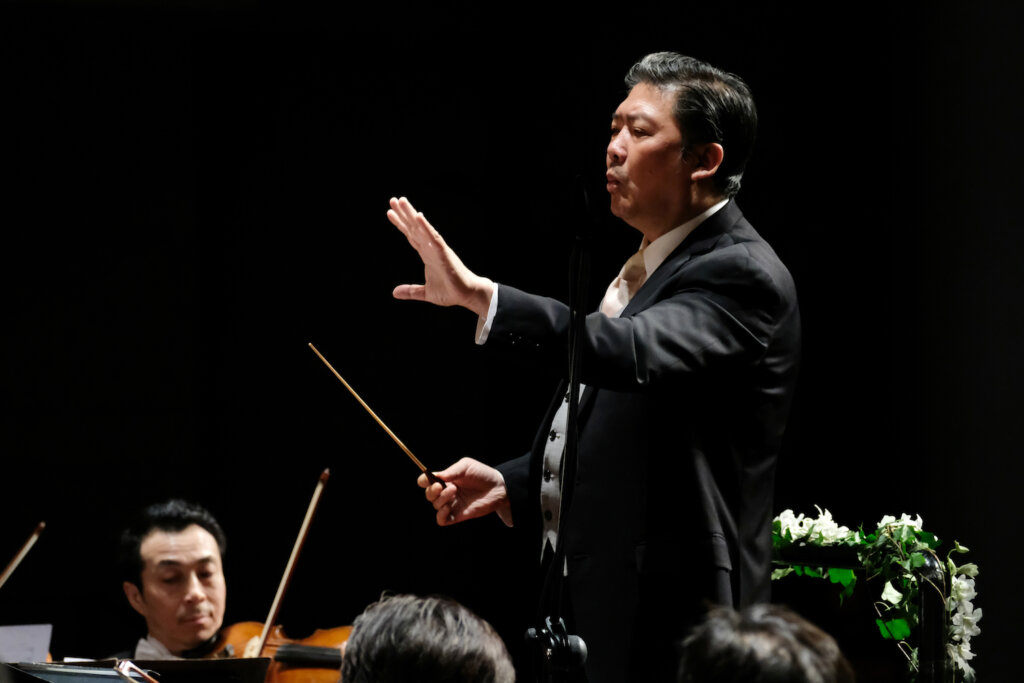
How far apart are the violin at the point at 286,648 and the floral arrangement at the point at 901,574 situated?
1.30m

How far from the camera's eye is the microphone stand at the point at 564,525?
145 centimetres

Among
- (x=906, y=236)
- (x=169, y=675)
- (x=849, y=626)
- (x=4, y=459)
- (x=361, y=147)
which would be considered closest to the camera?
(x=169, y=675)

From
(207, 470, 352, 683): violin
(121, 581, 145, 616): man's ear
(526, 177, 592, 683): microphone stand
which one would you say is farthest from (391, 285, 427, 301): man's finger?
(121, 581, 145, 616): man's ear

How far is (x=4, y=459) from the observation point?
11.5ft

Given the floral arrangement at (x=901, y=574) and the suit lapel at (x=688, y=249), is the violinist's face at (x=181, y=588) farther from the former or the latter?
the suit lapel at (x=688, y=249)

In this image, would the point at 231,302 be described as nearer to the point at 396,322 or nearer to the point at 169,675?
the point at 396,322

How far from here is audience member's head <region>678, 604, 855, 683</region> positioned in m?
1.06

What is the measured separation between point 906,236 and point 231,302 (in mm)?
2013

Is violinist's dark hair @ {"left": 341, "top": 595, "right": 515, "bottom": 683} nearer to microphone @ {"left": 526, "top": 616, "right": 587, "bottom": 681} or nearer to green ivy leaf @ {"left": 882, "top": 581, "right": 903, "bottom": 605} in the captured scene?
microphone @ {"left": 526, "top": 616, "right": 587, "bottom": 681}

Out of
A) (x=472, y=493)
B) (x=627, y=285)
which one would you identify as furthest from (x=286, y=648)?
(x=627, y=285)

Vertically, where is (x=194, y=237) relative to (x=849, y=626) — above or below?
above

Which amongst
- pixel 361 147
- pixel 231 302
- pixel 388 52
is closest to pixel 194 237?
pixel 231 302

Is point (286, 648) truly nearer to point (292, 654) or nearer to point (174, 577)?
point (292, 654)

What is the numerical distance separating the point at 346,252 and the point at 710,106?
1967 mm
